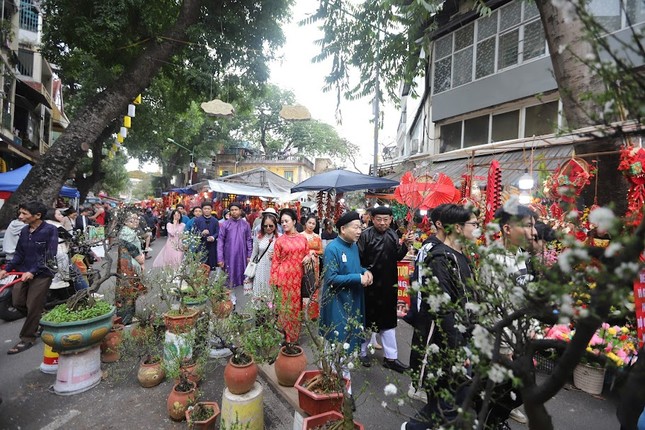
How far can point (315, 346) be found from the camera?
8.61ft

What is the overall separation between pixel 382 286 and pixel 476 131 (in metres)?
7.84

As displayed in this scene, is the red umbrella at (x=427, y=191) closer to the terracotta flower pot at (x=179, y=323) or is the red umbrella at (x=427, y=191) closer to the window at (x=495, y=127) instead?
the window at (x=495, y=127)

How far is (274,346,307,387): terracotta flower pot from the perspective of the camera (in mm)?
3195

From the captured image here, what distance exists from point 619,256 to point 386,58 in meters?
5.44

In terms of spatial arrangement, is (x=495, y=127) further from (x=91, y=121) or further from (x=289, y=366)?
(x=91, y=121)

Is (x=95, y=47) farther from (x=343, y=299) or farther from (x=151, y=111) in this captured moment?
(x=151, y=111)

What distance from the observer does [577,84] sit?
2.60 meters

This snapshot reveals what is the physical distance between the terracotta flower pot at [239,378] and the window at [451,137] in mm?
9637

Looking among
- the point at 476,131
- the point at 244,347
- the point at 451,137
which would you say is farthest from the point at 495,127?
the point at 244,347

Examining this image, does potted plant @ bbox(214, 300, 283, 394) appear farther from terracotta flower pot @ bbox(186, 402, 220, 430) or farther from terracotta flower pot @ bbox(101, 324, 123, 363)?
terracotta flower pot @ bbox(101, 324, 123, 363)

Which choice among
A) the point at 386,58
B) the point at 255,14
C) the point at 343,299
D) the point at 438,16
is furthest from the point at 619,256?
the point at 438,16

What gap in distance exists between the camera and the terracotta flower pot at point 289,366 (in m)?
3.20

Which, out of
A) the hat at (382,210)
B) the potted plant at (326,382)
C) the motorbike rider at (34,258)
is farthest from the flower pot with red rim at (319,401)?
the motorbike rider at (34,258)

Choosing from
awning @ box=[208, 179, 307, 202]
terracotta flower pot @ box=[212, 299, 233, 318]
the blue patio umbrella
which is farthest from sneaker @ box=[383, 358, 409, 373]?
awning @ box=[208, 179, 307, 202]
